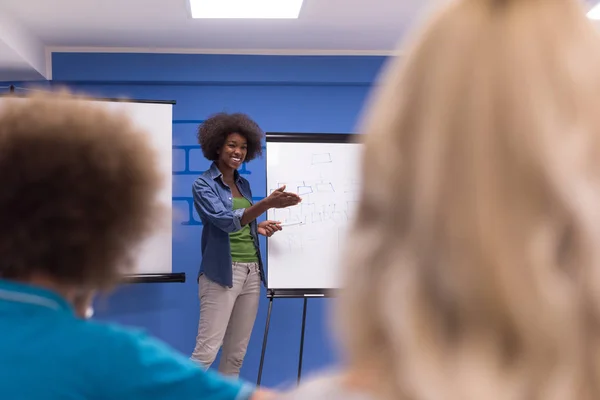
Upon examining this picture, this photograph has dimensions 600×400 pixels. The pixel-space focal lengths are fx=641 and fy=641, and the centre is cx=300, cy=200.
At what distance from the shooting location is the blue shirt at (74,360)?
713mm

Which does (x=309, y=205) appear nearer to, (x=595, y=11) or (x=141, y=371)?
(x=595, y=11)

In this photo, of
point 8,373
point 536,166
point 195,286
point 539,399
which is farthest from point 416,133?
point 195,286

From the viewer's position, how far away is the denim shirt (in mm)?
3443

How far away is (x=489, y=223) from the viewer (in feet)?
1.30

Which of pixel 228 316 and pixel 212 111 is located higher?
pixel 212 111

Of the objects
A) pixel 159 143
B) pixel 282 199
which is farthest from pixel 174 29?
pixel 282 199

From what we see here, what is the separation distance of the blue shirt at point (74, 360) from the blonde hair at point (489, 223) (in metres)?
0.39

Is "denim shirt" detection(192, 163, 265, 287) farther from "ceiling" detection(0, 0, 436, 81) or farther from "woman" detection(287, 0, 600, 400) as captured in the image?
"woman" detection(287, 0, 600, 400)

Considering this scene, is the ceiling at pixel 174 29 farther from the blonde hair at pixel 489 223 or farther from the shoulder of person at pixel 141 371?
the blonde hair at pixel 489 223

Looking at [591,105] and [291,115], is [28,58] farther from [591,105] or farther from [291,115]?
[591,105]

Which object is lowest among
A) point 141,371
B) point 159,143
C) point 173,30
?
point 141,371

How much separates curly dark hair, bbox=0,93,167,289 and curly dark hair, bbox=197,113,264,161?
299 cm

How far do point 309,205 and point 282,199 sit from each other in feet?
1.16

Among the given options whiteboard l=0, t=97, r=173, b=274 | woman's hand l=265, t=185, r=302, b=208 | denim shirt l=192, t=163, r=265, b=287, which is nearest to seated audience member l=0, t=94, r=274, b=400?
denim shirt l=192, t=163, r=265, b=287
